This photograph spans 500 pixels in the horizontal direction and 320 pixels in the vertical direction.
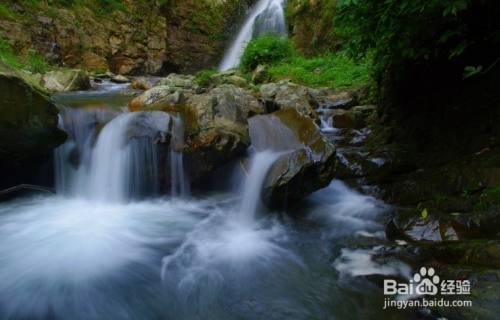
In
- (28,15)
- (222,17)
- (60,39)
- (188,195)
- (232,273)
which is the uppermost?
(222,17)

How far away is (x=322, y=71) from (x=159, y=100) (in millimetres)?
9211

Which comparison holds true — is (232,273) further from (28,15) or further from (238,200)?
(28,15)

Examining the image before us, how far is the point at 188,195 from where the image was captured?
5324 millimetres

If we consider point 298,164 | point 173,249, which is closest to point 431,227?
point 298,164

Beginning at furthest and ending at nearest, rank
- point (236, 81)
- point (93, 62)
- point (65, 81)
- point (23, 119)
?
point (93, 62), point (236, 81), point (65, 81), point (23, 119)

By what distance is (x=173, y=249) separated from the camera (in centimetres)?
393

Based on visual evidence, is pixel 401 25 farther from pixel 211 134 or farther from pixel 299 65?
pixel 299 65

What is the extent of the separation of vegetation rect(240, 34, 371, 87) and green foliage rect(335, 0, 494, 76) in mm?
7589

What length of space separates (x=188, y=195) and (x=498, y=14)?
5.16 m

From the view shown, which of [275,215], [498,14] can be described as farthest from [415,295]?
[498,14]

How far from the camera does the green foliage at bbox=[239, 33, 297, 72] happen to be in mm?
14195

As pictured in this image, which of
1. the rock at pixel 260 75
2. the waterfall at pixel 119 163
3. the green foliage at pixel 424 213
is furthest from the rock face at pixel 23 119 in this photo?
the rock at pixel 260 75

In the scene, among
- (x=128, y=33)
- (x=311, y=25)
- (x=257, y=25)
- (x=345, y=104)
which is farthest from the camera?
(x=257, y=25)

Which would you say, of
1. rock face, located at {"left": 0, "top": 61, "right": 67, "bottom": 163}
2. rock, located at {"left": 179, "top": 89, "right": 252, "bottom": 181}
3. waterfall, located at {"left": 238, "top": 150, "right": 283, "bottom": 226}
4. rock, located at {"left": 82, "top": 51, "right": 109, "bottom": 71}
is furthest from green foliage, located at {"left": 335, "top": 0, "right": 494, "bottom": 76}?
rock, located at {"left": 82, "top": 51, "right": 109, "bottom": 71}
